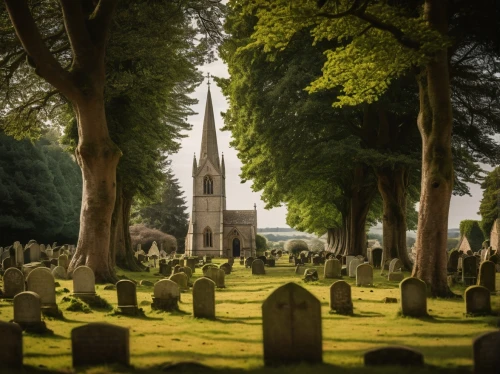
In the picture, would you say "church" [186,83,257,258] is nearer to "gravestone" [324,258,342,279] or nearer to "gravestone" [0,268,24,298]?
"gravestone" [324,258,342,279]

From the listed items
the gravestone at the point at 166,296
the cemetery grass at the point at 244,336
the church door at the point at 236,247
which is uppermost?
the church door at the point at 236,247

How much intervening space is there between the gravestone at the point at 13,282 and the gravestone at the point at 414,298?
946 centimetres

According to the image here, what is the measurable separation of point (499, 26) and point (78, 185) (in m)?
46.0

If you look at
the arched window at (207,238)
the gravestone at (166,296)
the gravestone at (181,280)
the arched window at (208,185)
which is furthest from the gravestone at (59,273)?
the arched window at (208,185)

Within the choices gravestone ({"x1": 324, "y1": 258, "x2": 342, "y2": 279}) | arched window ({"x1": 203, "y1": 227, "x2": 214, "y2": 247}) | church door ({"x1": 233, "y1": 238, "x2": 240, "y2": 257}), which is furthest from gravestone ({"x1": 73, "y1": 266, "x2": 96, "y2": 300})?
church door ({"x1": 233, "y1": 238, "x2": 240, "y2": 257})

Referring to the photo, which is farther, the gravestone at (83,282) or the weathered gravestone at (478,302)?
the gravestone at (83,282)

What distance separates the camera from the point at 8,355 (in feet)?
24.8

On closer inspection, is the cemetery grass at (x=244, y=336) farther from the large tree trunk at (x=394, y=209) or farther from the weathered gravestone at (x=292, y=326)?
the large tree trunk at (x=394, y=209)

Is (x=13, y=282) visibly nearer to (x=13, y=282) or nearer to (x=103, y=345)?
(x=13, y=282)

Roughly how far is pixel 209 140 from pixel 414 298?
205 feet

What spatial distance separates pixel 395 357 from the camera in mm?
7188

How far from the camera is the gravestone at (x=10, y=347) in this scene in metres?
7.56

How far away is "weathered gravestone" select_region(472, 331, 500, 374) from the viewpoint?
6887 mm

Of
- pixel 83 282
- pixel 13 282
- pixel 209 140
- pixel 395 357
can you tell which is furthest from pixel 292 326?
pixel 209 140
